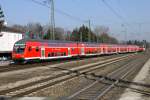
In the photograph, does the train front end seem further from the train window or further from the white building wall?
A: the white building wall

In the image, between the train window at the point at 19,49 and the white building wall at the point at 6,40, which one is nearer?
the train window at the point at 19,49

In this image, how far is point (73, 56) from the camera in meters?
52.6

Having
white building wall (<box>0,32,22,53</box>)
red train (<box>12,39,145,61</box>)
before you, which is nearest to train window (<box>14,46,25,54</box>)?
red train (<box>12,39,145,61</box>)

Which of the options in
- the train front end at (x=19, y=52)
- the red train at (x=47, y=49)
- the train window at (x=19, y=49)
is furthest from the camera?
the red train at (x=47, y=49)

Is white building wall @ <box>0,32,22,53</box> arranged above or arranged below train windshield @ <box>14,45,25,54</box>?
above

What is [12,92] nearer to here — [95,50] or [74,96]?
[74,96]

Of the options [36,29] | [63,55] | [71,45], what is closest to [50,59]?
[63,55]

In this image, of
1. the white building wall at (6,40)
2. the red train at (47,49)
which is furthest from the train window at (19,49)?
the white building wall at (6,40)

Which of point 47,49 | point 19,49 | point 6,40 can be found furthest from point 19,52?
point 6,40

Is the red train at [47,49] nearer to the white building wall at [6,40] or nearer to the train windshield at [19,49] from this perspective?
the train windshield at [19,49]

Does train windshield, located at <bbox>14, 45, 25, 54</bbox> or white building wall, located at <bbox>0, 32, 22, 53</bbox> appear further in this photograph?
white building wall, located at <bbox>0, 32, 22, 53</bbox>

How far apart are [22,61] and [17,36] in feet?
75.8

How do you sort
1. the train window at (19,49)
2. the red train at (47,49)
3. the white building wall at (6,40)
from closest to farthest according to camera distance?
the train window at (19,49), the red train at (47,49), the white building wall at (6,40)

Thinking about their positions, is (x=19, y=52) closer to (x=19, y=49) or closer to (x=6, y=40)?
(x=19, y=49)
